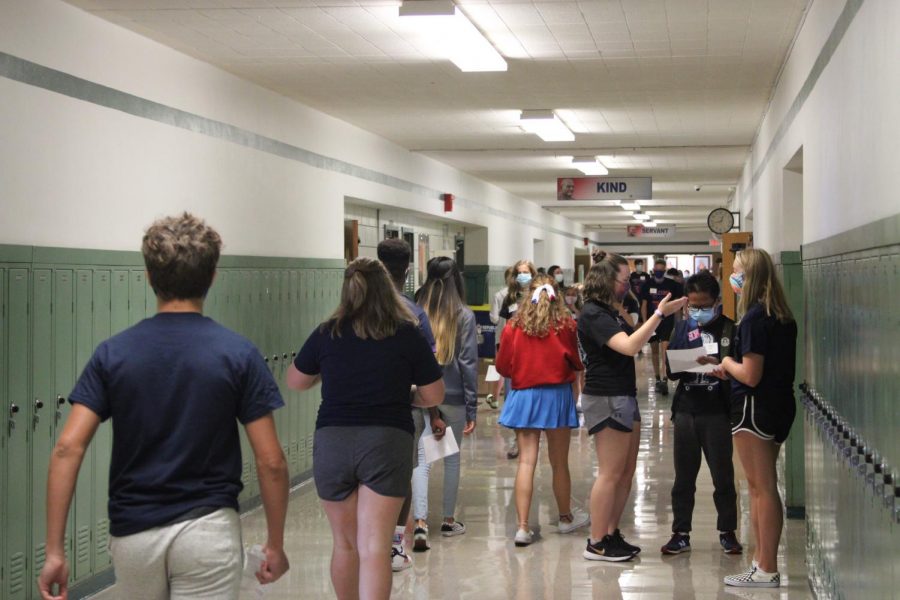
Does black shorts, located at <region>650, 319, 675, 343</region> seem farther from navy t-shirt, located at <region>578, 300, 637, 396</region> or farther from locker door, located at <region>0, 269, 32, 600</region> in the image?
locker door, located at <region>0, 269, 32, 600</region>

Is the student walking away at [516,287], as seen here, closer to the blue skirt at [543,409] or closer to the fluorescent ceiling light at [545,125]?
the fluorescent ceiling light at [545,125]

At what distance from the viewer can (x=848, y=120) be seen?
4.89m

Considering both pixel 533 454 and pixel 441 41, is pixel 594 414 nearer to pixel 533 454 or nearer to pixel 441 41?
pixel 533 454

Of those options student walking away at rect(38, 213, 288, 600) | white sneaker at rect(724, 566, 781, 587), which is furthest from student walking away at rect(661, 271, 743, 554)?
student walking away at rect(38, 213, 288, 600)

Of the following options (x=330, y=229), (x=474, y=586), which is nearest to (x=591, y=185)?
(x=330, y=229)

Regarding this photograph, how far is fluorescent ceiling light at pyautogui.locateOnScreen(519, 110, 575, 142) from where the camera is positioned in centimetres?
1073

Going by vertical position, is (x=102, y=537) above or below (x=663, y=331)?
below

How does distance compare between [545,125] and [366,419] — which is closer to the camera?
[366,419]

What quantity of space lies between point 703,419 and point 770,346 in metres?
0.95

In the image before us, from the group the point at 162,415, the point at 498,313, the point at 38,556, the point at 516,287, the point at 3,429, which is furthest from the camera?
the point at 498,313

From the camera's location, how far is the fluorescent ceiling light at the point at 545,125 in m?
10.7

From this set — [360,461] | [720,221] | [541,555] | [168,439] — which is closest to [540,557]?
[541,555]

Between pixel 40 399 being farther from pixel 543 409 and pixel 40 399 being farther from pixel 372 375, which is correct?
pixel 543 409

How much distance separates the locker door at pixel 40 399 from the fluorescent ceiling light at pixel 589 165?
33.1ft
